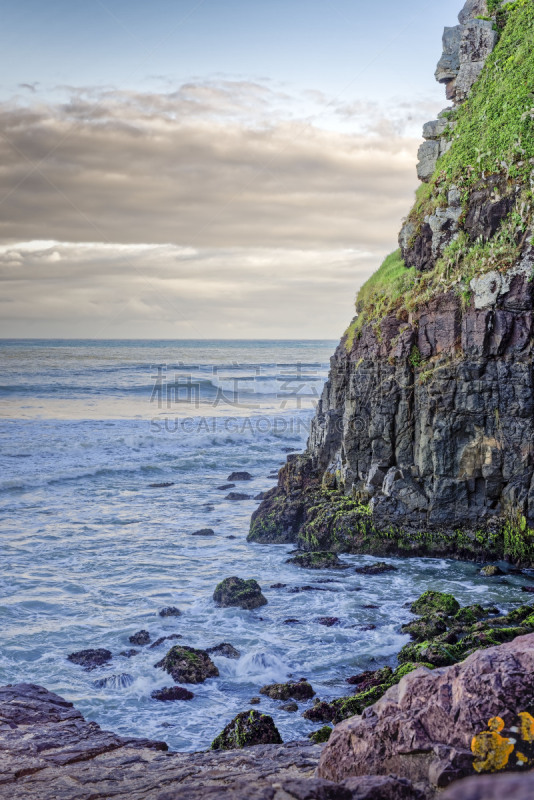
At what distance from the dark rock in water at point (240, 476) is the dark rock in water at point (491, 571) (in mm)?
18359

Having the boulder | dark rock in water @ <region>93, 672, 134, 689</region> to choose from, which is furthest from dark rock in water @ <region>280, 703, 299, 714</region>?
the boulder

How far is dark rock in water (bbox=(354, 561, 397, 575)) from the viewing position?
21.2 m

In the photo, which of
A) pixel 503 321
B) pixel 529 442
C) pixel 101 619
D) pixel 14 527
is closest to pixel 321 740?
pixel 101 619

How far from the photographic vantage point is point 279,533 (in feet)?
83.5

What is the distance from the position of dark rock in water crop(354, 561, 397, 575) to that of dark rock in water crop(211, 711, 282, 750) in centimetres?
1094

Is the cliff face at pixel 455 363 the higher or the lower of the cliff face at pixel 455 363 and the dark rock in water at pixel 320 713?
the higher

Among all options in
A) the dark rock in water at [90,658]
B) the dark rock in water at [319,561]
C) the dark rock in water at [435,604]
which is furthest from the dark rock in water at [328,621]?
the dark rock in water at [90,658]

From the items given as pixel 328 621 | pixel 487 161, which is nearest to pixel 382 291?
pixel 487 161

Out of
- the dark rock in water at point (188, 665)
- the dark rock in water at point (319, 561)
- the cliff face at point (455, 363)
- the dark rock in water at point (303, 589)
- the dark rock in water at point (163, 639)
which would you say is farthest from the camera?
the dark rock in water at point (319, 561)

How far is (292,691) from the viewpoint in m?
13.6

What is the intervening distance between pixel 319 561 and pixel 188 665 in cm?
814

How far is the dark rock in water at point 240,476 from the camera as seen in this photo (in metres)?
37.0

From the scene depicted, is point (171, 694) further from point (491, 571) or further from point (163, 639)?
point (491, 571)

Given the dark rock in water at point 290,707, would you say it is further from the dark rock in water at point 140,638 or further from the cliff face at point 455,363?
the cliff face at point 455,363
